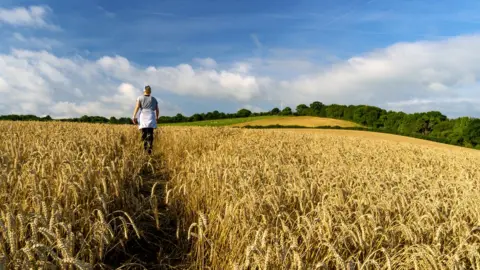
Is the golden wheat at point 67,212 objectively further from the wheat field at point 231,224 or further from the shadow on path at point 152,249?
the shadow on path at point 152,249

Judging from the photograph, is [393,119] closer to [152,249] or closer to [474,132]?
[474,132]

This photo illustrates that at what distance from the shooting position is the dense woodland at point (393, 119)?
61469mm

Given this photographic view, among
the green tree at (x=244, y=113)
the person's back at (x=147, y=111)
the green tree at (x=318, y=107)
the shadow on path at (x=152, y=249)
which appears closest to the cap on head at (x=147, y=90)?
the person's back at (x=147, y=111)

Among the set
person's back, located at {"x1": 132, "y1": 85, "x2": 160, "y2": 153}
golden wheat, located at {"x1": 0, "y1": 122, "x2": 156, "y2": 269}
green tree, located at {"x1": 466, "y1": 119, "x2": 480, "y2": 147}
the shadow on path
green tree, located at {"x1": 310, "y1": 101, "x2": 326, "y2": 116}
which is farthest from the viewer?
green tree, located at {"x1": 310, "y1": 101, "x2": 326, "y2": 116}

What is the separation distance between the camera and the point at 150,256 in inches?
149

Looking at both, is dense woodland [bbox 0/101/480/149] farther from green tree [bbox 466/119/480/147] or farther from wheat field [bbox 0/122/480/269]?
wheat field [bbox 0/122/480/269]

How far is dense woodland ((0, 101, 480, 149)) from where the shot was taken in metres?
61.5

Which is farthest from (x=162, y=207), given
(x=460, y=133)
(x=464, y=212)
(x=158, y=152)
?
(x=460, y=133)

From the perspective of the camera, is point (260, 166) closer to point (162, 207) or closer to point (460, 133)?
point (162, 207)

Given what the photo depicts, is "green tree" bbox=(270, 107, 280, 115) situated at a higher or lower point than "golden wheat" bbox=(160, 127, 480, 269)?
higher

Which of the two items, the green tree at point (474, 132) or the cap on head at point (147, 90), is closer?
the cap on head at point (147, 90)

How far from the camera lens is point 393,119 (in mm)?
86000

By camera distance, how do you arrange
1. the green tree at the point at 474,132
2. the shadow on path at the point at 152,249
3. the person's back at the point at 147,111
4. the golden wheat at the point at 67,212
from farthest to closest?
the green tree at the point at 474,132, the person's back at the point at 147,111, the shadow on path at the point at 152,249, the golden wheat at the point at 67,212

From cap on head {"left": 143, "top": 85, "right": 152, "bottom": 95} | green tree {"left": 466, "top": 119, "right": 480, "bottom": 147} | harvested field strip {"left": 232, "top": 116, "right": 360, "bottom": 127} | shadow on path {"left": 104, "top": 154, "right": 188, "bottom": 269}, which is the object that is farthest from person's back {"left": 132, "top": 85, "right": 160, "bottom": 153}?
green tree {"left": 466, "top": 119, "right": 480, "bottom": 147}
